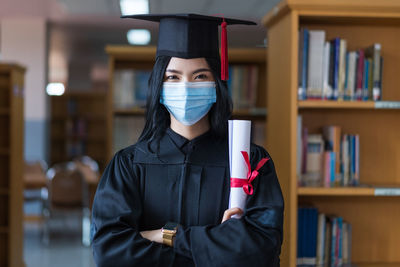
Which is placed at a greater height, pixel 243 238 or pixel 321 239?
pixel 243 238

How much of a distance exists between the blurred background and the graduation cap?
0.64 metres

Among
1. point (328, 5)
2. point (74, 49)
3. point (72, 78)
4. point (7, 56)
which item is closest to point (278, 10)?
point (328, 5)

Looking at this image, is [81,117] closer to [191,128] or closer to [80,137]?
[80,137]

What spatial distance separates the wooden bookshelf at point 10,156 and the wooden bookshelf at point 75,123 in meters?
5.76

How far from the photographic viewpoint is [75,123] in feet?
36.3

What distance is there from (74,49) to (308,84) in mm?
9870

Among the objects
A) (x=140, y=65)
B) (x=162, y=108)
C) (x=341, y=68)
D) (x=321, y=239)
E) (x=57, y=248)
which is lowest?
(x=57, y=248)

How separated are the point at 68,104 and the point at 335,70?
884 cm

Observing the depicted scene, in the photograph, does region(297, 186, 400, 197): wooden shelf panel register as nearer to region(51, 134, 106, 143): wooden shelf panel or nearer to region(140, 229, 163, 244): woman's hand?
region(140, 229, 163, 244): woman's hand

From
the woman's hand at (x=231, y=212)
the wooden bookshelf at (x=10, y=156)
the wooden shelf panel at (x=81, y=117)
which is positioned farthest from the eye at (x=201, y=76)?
the wooden shelf panel at (x=81, y=117)

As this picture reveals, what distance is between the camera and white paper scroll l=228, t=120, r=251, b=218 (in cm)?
152

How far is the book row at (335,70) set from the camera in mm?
2709

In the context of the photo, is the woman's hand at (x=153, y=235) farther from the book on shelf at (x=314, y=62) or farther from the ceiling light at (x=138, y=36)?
the ceiling light at (x=138, y=36)

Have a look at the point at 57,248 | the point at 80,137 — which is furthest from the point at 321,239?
the point at 80,137
